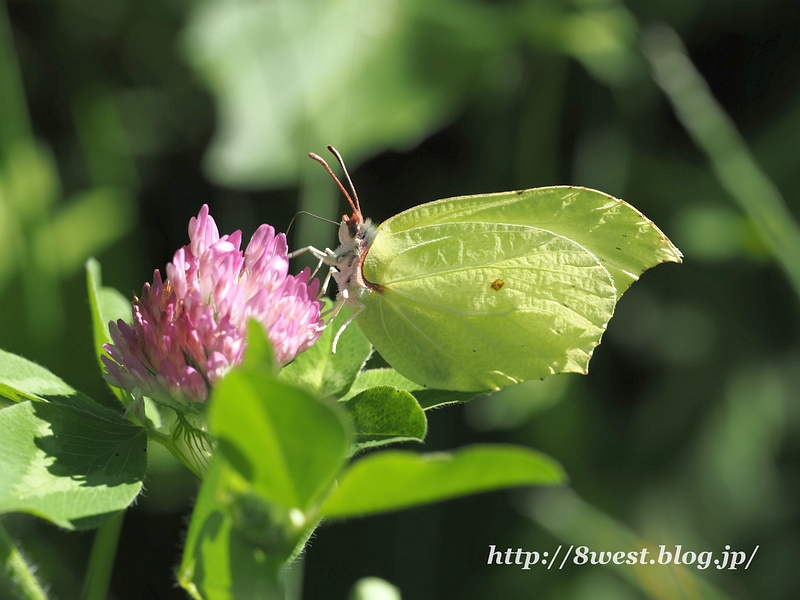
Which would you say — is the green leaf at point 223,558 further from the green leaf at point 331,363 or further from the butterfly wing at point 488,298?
the butterfly wing at point 488,298

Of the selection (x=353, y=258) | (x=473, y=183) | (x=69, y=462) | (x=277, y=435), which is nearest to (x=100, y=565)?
(x=69, y=462)

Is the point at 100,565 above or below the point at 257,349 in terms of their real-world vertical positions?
below

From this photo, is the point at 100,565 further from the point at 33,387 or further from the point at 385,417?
the point at 385,417

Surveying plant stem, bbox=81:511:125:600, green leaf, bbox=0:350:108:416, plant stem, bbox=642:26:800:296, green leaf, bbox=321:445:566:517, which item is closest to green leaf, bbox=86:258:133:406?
green leaf, bbox=0:350:108:416

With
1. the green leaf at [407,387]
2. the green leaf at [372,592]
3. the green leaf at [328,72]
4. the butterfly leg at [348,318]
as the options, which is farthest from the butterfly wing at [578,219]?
the green leaf at [328,72]

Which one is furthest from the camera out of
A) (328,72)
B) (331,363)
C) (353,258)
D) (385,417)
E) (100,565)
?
(328,72)

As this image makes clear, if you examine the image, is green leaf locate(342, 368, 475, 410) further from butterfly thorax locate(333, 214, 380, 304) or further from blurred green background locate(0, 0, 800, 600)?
blurred green background locate(0, 0, 800, 600)
